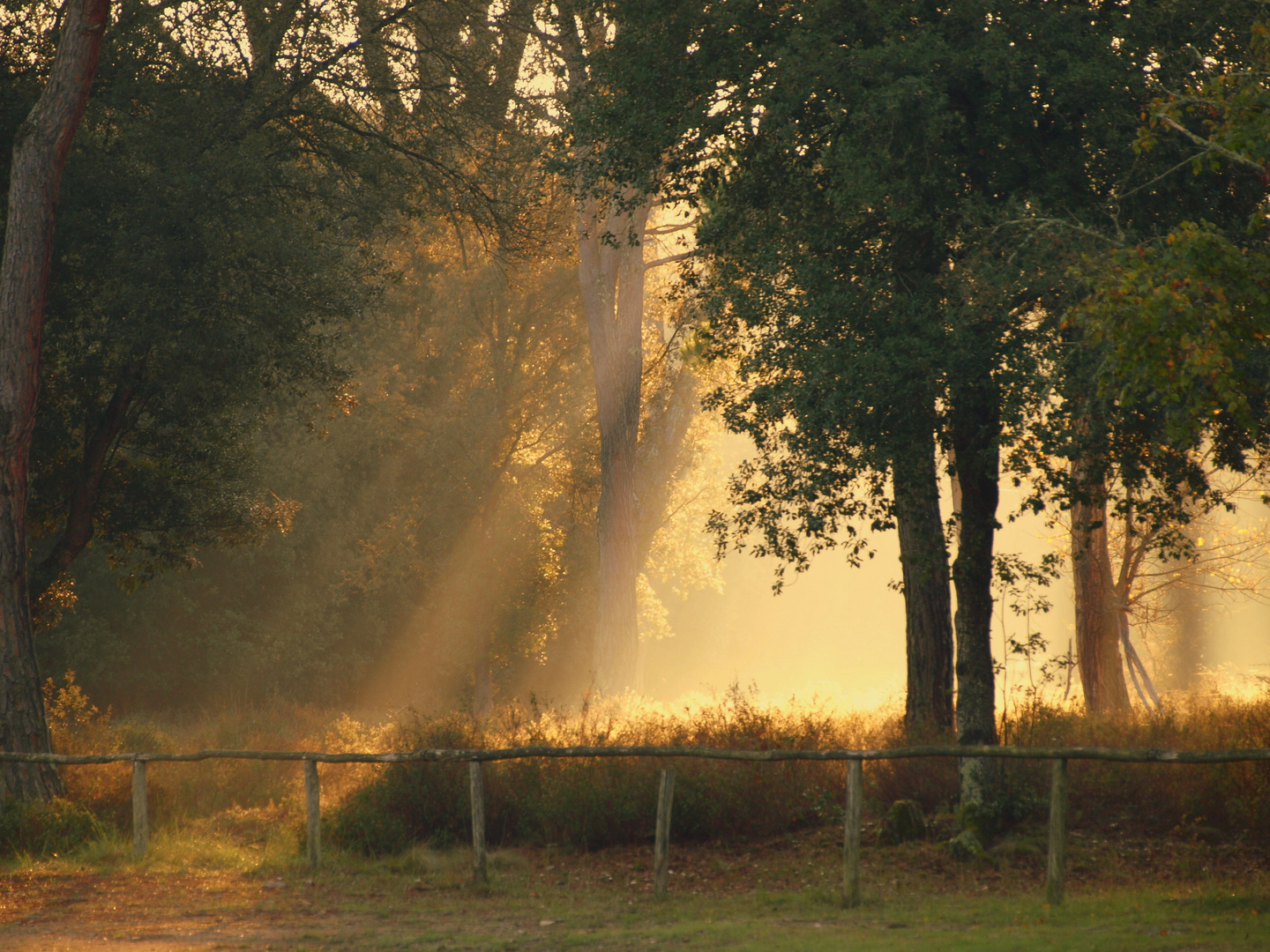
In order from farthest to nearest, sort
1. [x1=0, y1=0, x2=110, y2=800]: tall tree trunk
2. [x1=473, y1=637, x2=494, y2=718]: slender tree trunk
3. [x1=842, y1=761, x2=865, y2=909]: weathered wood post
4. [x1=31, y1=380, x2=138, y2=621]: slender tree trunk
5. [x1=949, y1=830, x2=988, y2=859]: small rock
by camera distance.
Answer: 1. [x1=473, y1=637, x2=494, y2=718]: slender tree trunk
2. [x1=31, y1=380, x2=138, y2=621]: slender tree trunk
3. [x1=0, y1=0, x2=110, y2=800]: tall tree trunk
4. [x1=949, y1=830, x2=988, y2=859]: small rock
5. [x1=842, y1=761, x2=865, y2=909]: weathered wood post

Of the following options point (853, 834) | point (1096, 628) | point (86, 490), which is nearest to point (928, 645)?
point (853, 834)

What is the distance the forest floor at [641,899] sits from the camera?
7152mm

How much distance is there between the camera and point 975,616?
33.9ft

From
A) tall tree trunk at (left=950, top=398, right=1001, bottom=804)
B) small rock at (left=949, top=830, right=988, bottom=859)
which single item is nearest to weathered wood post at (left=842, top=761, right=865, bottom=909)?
small rock at (left=949, top=830, right=988, bottom=859)

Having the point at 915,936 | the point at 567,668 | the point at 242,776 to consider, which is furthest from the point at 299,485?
the point at 915,936

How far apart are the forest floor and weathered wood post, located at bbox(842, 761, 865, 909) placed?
200mm

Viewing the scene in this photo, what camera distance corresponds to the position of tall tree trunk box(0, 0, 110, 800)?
39.3 feet

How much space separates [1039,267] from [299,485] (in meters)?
25.1

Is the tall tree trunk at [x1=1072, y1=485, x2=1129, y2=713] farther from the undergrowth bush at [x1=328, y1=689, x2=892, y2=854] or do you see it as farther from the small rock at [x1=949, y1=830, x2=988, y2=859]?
the small rock at [x1=949, y1=830, x2=988, y2=859]

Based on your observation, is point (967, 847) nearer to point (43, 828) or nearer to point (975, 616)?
point (975, 616)

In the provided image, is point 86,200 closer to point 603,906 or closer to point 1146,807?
point 603,906

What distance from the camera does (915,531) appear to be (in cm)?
900

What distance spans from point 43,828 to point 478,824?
5.20m

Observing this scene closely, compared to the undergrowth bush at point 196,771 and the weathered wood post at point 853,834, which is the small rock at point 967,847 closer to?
the weathered wood post at point 853,834
